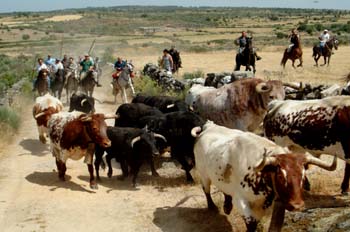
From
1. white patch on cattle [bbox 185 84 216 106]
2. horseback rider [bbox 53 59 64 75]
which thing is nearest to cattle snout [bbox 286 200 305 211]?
white patch on cattle [bbox 185 84 216 106]

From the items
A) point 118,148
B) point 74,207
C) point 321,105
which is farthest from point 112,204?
point 321,105

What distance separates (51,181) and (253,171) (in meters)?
Result: 6.08

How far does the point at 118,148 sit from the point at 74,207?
188cm

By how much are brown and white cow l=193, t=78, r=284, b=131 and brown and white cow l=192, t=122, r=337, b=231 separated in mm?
2712

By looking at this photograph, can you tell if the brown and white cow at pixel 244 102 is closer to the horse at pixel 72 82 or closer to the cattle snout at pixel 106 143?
the cattle snout at pixel 106 143

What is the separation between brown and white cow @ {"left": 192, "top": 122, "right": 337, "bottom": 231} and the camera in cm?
636

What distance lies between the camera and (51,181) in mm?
11539

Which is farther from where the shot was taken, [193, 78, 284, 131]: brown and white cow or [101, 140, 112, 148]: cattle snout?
[193, 78, 284, 131]: brown and white cow

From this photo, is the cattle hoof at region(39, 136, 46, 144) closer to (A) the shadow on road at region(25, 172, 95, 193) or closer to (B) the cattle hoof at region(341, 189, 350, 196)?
(A) the shadow on road at region(25, 172, 95, 193)

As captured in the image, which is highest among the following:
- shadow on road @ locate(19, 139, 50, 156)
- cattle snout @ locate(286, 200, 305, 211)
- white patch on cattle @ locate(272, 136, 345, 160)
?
cattle snout @ locate(286, 200, 305, 211)

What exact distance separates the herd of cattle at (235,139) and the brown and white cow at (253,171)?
0.04 feet

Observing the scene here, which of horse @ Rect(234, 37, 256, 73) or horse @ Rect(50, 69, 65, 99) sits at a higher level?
horse @ Rect(234, 37, 256, 73)

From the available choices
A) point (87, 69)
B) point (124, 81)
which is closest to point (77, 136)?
point (124, 81)

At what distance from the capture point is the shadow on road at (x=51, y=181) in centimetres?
1110
